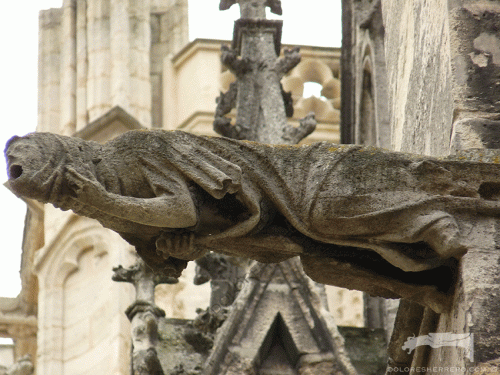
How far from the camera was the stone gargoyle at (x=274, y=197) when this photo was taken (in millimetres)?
5941

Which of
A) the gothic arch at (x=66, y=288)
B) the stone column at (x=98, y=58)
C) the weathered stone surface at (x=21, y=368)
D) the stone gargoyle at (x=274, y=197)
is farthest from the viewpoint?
the stone column at (x=98, y=58)

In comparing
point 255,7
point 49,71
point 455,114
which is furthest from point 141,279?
point 49,71

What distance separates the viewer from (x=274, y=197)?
608 centimetres

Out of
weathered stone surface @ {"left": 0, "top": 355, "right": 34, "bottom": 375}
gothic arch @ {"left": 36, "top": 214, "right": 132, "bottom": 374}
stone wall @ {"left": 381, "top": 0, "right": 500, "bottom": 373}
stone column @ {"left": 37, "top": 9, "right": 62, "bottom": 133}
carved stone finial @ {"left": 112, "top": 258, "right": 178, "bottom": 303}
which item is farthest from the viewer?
stone column @ {"left": 37, "top": 9, "right": 62, "bottom": 133}

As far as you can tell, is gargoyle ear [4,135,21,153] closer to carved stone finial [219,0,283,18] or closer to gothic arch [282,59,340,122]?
carved stone finial [219,0,283,18]

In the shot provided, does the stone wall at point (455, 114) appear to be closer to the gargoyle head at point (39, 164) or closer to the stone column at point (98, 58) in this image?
the gargoyle head at point (39, 164)

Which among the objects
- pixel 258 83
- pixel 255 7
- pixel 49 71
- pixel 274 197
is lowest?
pixel 49 71

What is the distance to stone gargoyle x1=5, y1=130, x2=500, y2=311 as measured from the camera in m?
5.94

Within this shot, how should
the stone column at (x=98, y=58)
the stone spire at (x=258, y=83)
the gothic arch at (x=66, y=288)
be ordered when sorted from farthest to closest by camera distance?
the stone column at (x=98, y=58) → the gothic arch at (x=66, y=288) → the stone spire at (x=258, y=83)

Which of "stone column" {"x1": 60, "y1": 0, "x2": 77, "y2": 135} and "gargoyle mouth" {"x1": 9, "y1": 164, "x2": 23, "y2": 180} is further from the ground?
"gargoyle mouth" {"x1": 9, "y1": 164, "x2": 23, "y2": 180}

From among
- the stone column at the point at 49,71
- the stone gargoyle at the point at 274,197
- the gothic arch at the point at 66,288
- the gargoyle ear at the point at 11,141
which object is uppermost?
the gargoyle ear at the point at 11,141

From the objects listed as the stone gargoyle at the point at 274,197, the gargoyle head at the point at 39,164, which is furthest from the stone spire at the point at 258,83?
the gargoyle head at the point at 39,164

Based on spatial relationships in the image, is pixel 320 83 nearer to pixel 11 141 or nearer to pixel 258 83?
pixel 258 83

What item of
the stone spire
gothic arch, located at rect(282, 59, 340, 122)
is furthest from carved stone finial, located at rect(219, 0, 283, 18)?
gothic arch, located at rect(282, 59, 340, 122)
